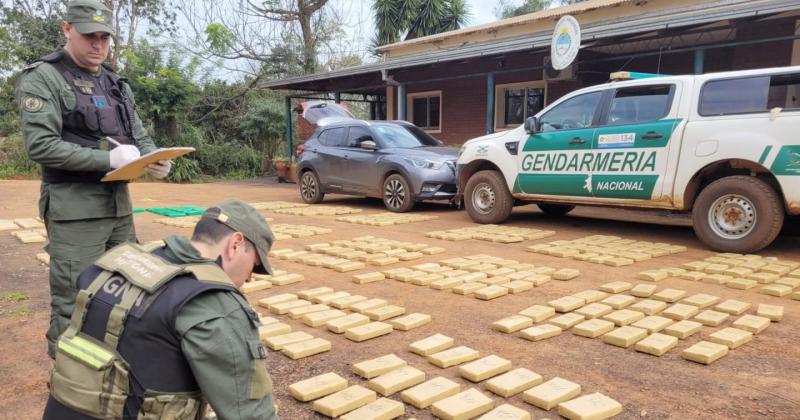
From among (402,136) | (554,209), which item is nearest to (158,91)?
(402,136)

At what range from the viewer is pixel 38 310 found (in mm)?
3912

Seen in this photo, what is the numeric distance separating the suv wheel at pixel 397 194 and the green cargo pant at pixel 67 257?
267 inches

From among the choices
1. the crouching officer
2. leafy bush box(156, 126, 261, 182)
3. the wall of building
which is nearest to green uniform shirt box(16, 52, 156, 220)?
the crouching officer

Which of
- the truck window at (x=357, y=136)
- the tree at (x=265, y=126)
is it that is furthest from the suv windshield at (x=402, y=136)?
the tree at (x=265, y=126)

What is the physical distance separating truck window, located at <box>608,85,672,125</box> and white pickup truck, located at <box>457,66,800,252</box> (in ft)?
0.04

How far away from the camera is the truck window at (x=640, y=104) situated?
611 cm

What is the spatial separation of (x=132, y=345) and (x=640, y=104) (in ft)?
20.6

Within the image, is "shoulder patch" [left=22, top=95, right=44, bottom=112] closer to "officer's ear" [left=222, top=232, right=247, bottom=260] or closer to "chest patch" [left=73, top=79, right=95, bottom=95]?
"chest patch" [left=73, top=79, right=95, bottom=95]

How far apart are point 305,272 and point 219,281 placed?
382 cm

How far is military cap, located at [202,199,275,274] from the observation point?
1.57 meters

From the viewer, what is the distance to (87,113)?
8.57 ft

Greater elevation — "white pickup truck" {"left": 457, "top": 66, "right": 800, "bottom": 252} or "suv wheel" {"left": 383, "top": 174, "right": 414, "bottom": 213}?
"white pickup truck" {"left": 457, "top": 66, "right": 800, "bottom": 252}

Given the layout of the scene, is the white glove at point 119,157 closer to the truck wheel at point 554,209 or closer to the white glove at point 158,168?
the white glove at point 158,168

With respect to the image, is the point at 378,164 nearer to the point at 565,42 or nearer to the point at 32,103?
the point at 565,42
